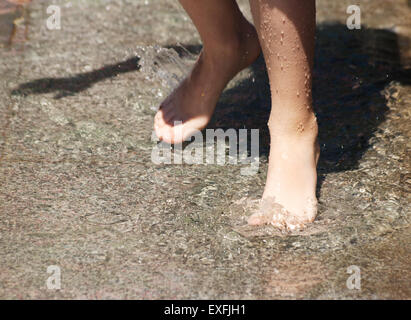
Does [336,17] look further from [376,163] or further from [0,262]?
[0,262]

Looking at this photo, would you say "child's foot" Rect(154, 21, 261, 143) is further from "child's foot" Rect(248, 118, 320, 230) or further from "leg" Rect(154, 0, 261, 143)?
"child's foot" Rect(248, 118, 320, 230)

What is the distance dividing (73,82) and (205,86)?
0.61 meters

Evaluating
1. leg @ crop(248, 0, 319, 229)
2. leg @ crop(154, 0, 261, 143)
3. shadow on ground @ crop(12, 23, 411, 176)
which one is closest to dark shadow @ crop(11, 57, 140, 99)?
shadow on ground @ crop(12, 23, 411, 176)

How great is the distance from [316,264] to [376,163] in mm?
562

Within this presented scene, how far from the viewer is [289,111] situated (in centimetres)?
183

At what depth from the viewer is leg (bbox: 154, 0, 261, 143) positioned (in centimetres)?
221

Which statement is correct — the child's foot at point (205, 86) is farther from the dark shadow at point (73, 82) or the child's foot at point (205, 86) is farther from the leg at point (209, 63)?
the dark shadow at point (73, 82)

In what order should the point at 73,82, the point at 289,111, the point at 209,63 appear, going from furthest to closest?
1. the point at 73,82
2. the point at 209,63
3. the point at 289,111

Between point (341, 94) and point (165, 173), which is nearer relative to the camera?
point (165, 173)

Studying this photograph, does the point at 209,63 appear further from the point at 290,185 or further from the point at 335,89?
the point at 290,185

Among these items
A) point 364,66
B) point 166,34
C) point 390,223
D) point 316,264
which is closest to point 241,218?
point 316,264

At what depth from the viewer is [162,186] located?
2.02 meters

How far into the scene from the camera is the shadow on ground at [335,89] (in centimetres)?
225

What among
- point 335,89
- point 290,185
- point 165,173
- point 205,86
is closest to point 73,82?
point 205,86
